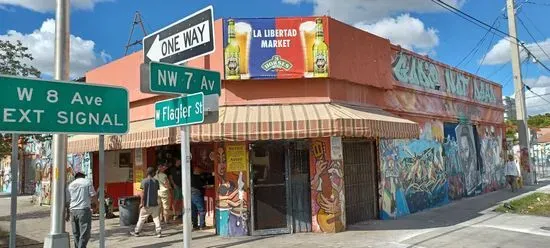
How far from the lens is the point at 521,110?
22594 mm

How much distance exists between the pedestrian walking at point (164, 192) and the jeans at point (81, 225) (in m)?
3.40

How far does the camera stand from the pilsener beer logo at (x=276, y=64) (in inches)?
421

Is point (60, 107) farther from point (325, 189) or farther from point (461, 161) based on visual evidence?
point (461, 161)

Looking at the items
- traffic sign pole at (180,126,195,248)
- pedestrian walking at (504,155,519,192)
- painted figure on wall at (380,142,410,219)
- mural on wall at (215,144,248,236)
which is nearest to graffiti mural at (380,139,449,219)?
painted figure on wall at (380,142,410,219)

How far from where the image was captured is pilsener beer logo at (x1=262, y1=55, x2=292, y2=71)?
1069 centimetres

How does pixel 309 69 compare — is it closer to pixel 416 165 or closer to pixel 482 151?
pixel 416 165

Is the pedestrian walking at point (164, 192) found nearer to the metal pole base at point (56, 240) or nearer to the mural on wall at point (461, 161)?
the metal pole base at point (56, 240)

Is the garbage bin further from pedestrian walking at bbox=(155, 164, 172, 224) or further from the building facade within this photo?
the building facade

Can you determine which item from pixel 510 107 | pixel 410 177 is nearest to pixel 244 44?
pixel 410 177

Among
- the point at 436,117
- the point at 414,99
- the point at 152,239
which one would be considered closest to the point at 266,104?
the point at 152,239

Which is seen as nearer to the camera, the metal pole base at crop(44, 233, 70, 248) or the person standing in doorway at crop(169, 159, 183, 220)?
the metal pole base at crop(44, 233, 70, 248)

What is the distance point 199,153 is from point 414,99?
21.9ft

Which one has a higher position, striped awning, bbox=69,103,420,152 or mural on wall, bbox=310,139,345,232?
striped awning, bbox=69,103,420,152

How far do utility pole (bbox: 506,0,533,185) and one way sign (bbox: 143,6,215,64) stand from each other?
19975 millimetres
